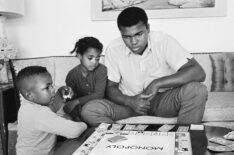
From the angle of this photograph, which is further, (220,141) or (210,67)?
(210,67)

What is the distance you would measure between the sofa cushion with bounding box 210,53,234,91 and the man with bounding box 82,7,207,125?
816 mm

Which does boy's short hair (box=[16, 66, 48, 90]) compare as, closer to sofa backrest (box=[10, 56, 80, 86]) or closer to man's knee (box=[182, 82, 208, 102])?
man's knee (box=[182, 82, 208, 102])

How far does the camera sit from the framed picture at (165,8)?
9.92 ft

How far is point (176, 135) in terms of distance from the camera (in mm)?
1291

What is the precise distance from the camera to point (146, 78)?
2.15 m

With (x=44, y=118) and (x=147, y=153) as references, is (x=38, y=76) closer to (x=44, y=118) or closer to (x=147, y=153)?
(x=44, y=118)

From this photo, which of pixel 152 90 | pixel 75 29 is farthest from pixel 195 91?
pixel 75 29

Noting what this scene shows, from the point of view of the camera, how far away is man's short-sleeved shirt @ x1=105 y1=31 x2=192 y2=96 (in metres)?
2.10

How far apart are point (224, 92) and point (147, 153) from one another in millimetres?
1800

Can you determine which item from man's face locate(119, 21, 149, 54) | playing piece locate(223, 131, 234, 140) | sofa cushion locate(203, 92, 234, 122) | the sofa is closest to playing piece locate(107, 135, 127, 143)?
playing piece locate(223, 131, 234, 140)

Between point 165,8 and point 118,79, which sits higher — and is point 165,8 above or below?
above

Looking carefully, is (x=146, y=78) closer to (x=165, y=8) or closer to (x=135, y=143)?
(x=135, y=143)

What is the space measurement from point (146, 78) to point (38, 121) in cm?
93

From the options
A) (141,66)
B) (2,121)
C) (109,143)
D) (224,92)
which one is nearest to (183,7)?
(224,92)
